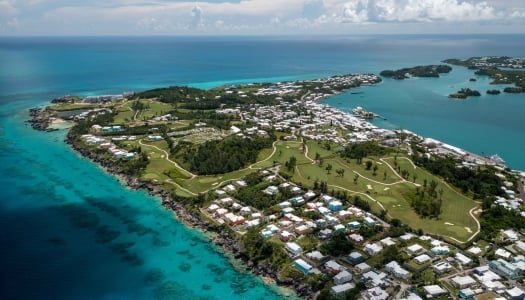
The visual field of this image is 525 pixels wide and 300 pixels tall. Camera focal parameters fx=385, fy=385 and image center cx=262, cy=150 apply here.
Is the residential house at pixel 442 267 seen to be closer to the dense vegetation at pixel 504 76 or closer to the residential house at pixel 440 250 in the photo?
the residential house at pixel 440 250

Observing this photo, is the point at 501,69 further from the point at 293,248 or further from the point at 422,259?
the point at 293,248

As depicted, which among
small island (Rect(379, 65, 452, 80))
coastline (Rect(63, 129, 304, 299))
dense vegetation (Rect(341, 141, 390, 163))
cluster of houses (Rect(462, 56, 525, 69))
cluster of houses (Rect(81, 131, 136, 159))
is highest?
cluster of houses (Rect(462, 56, 525, 69))

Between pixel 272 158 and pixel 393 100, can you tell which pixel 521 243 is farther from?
pixel 393 100

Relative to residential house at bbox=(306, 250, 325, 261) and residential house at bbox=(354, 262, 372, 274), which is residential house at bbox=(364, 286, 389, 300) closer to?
residential house at bbox=(354, 262, 372, 274)

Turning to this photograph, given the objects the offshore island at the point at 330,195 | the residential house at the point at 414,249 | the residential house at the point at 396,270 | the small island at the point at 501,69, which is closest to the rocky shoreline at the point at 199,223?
the offshore island at the point at 330,195

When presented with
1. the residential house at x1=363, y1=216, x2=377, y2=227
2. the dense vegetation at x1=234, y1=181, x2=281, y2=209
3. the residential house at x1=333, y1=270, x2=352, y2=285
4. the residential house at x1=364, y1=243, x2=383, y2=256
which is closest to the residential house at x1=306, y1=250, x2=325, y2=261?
the residential house at x1=333, y1=270, x2=352, y2=285
